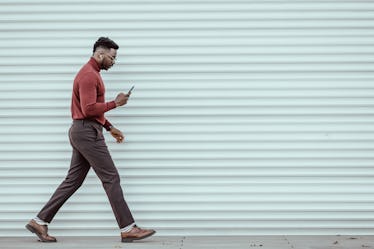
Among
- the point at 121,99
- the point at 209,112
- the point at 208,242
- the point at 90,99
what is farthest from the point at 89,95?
the point at 208,242

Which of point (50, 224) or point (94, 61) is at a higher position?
point (94, 61)

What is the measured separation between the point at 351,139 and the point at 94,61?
8.18 feet

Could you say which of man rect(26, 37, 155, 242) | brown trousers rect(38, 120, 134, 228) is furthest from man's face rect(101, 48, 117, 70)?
brown trousers rect(38, 120, 134, 228)

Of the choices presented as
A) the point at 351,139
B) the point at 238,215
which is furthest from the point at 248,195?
the point at 351,139

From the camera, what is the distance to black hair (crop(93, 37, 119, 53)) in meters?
6.23

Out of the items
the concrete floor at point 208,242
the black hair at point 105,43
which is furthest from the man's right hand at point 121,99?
the concrete floor at point 208,242

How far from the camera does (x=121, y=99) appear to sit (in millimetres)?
6180

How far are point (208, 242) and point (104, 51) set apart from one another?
1943mm

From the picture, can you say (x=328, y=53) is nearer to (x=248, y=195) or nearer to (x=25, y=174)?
(x=248, y=195)

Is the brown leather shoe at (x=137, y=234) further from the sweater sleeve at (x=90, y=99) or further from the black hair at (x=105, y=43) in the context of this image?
the black hair at (x=105, y=43)

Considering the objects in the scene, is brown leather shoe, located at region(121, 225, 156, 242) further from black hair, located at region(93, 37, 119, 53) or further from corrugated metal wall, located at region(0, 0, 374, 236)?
black hair, located at region(93, 37, 119, 53)

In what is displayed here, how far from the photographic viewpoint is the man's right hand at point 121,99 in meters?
6.17

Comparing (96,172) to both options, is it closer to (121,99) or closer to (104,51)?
(121,99)

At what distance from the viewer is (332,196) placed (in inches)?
261
